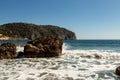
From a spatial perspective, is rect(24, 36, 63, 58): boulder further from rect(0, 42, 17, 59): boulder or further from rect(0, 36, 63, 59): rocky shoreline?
rect(0, 42, 17, 59): boulder

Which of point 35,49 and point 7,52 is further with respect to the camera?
point 35,49

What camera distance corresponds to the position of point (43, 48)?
27344mm

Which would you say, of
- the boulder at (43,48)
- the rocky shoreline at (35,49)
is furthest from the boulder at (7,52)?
the boulder at (43,48)

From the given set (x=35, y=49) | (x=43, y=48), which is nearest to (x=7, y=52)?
(x=35, y=49)

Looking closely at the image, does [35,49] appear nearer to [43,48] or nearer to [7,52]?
[43,48]

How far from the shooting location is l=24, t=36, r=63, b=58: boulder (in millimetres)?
26672

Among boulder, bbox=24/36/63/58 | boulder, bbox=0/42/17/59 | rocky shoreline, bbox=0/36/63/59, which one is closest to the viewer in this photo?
boulder, bbox=0/42/17/59

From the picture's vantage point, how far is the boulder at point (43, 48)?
26672 mm

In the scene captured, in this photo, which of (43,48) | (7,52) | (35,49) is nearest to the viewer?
(7,52)

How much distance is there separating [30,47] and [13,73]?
1138 cm

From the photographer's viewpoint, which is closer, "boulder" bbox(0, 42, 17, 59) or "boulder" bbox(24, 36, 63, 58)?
"boulder" bbox(0, 42, 17, 59)

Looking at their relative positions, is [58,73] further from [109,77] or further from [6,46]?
[6,46]

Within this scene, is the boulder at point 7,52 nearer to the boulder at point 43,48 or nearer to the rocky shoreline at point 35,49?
the rocky shoreline at point 35,49

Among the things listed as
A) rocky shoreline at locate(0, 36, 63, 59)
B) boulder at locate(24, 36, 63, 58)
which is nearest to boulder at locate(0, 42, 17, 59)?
rocky shoreline at locate(0, 36, 63, 59)
